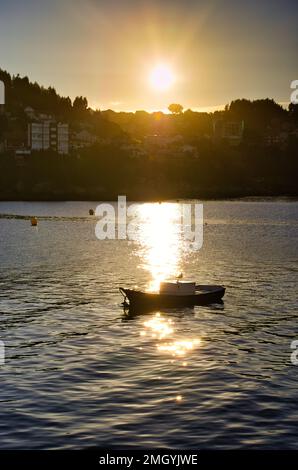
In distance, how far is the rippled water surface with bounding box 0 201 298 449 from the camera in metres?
35.8

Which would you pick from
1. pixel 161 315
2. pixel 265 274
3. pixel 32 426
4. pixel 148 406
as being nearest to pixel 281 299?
pixel 161 315

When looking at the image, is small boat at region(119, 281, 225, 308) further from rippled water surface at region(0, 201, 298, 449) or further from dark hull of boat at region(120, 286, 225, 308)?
rippled water surface at region(0, 201, 298, 449)

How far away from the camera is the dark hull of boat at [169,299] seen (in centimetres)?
6725

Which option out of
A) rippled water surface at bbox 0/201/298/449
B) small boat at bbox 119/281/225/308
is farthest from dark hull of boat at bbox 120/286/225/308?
rippled water surface at bbox 0/201/298/449

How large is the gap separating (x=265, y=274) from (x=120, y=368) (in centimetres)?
5327

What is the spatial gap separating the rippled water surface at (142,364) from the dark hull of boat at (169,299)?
41.1 inches

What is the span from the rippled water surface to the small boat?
43.8 inches

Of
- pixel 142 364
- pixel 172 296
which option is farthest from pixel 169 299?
pixel 142 364

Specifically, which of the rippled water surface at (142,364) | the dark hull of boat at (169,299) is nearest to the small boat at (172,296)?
the dark hull of boat at (169,299)

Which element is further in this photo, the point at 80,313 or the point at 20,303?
the point at 20,303

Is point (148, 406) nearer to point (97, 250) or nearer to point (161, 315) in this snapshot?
point (161, 315)

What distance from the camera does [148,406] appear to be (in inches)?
1534

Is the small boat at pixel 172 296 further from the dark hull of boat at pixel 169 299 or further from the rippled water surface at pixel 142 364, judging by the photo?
the rippled water surface at pixel 142 364

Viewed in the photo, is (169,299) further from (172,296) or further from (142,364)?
(142,364)
